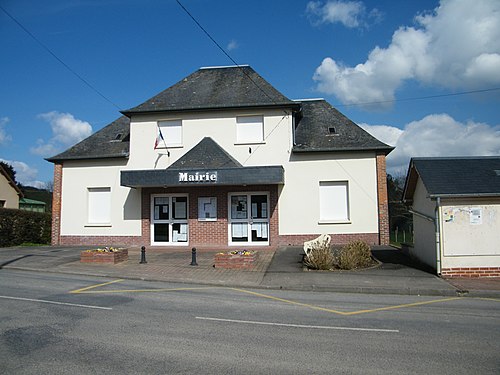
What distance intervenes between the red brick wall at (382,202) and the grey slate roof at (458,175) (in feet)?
16.0

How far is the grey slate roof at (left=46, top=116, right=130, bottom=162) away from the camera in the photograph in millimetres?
21453

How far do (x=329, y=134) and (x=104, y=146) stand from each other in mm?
11423

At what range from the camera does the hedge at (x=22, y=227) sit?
21625 millimetres

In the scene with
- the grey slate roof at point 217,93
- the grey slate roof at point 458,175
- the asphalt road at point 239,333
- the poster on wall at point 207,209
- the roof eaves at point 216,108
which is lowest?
the asphalt road at point 239,333

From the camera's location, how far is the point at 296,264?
14.7 meters

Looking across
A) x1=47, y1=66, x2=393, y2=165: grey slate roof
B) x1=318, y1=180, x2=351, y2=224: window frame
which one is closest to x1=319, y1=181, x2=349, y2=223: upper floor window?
x1=318, y1=180, x2=351, y2=224: window frame

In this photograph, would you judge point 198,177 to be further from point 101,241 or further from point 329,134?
point 329,134

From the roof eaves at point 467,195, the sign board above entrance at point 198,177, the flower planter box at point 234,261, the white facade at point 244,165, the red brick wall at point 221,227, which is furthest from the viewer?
the white facade at point 244,165

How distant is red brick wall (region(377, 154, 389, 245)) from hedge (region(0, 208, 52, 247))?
17.8 meters

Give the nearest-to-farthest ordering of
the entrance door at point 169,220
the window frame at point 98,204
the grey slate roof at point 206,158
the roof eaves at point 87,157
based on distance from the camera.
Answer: the grey slate roof at point 206,158 < the entrance door at point 169,220 < the roof eaves at point 87,157 < the window frame at point 98,204

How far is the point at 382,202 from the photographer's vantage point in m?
19.6

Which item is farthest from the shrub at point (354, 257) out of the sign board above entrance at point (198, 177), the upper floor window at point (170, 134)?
the upper floor window at point (170, 134)

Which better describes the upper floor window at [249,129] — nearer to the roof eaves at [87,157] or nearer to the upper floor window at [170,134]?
the upper floor window at [170,134]

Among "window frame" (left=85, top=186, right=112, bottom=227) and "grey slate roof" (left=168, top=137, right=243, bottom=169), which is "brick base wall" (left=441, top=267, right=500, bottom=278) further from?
"window frame" (left=85, top=186, right=112, bottom=227)
